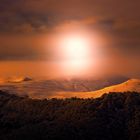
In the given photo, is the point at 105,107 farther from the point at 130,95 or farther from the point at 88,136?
the point at 88,136

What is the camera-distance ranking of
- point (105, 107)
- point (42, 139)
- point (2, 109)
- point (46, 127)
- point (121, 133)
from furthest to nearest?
point (2, 109), point (105, 107), point (121, 133), point (46, 127), point (42, 139)

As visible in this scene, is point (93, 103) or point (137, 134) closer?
point (137, 134)

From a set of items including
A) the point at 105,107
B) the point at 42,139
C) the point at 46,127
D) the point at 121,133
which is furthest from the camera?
the point at 105,107

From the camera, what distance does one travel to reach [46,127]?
506 feet

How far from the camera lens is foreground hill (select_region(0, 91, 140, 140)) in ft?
495

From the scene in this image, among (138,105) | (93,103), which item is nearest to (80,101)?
(93,103)

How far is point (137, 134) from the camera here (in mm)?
160375

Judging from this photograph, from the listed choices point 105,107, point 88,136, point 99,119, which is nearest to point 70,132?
point 88,136

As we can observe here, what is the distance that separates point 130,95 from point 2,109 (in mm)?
46943

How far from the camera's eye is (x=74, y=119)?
167125 millimetres

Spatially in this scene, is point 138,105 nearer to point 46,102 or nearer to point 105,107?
point 105,107

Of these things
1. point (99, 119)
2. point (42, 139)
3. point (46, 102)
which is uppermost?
point (46, 102)

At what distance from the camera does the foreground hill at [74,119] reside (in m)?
151

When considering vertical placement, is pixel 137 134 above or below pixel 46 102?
below
